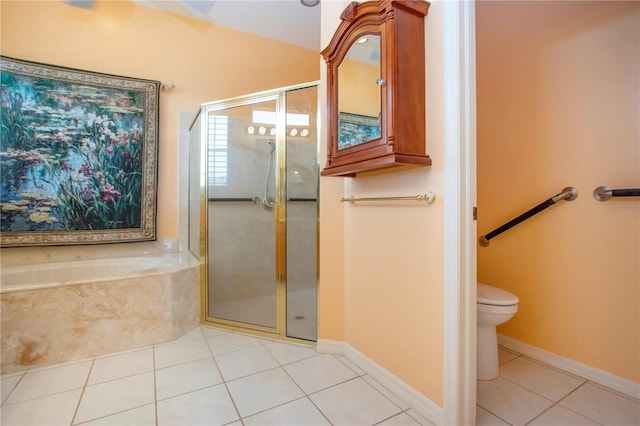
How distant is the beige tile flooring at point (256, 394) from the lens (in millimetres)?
1262

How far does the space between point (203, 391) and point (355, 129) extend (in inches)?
59.7

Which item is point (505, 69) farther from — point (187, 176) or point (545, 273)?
→ point (187, 176)

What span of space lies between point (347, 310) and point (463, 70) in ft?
4.58

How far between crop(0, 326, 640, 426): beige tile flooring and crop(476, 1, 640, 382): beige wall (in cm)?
32

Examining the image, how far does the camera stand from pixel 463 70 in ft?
3.79

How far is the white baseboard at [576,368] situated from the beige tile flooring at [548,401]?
0.03 metres

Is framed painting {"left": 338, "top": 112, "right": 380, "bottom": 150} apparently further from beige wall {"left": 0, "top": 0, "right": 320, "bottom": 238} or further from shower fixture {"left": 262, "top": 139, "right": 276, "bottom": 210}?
beige wall {"left": 0, "top": 0, "right": 320, "bottom": 238}

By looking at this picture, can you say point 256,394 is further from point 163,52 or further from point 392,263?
point 163,52

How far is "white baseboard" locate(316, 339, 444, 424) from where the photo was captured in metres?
1.26

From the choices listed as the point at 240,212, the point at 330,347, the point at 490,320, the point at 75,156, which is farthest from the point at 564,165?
the point at 75,156

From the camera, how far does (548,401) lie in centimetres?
138

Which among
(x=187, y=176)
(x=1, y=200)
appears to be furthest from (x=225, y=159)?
(x=1, y=200)

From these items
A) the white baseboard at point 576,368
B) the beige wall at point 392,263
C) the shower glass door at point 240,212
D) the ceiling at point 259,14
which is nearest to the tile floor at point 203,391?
the beige wall at point 392,263

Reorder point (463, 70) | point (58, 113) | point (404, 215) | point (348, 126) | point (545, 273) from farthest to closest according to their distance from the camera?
point (58, 113)
point (545, 273)
point (348, 126)
point (404, 215)
point (463, 70)
